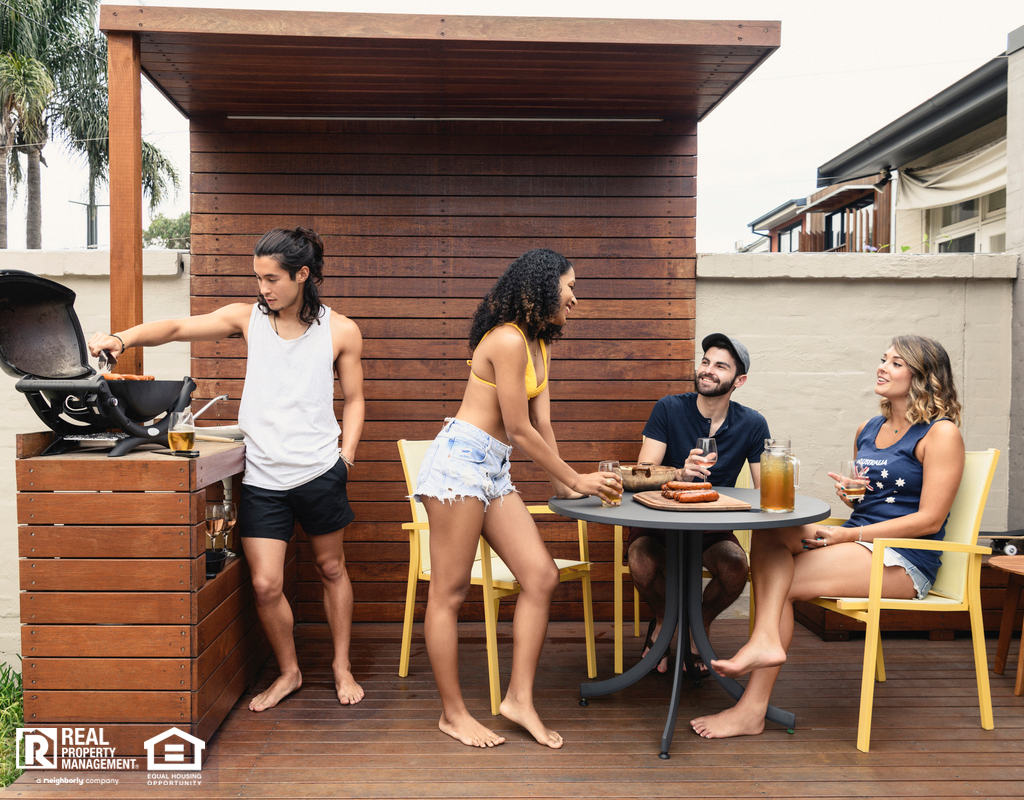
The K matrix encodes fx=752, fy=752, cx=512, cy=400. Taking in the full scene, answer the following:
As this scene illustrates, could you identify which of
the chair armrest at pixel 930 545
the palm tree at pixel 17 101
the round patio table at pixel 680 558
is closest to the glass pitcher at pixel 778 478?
the round patio table at pixel 680 558

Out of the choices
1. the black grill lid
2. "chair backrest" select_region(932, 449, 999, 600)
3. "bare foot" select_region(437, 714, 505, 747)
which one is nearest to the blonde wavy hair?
"chair backrest" select_region(932, 449, 999, 600)

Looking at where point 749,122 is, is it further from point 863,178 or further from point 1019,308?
point 1019,308

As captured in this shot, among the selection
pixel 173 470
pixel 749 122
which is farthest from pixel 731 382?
pixel 749 122

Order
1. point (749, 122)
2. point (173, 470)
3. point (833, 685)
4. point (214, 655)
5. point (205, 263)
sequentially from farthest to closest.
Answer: point (749, 122), point (205, 263), point (833, 685), point (214, 655), point (173, 470)

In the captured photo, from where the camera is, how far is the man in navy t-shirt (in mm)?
3045

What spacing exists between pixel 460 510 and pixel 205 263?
7.33 ft

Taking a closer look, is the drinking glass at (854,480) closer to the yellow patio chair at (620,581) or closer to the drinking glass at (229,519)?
the yellow patio chair at (620,581)

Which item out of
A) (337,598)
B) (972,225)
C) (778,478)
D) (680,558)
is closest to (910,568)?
(778,478)

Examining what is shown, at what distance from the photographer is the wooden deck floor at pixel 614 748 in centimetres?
225

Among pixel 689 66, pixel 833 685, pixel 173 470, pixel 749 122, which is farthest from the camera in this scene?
pixel 749 122

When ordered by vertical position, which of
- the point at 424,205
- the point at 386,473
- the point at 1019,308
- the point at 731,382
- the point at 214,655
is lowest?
the point at 214,655

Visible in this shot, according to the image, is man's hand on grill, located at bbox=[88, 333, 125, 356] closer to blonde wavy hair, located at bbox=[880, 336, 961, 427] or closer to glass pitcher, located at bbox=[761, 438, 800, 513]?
glass pitcher, located at bbox=[761, 438, 800, 513]

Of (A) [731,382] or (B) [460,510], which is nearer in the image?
(B) [460,510]

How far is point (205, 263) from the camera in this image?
12.6ft
